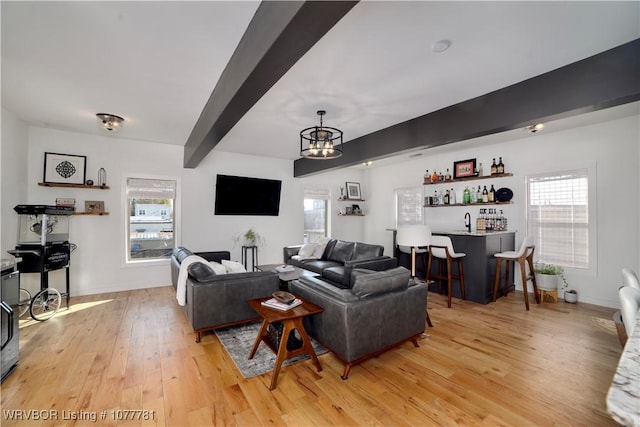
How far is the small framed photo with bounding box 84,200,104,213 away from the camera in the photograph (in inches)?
178

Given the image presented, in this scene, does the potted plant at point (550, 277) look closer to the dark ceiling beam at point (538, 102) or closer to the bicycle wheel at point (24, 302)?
the dark ceiling beam at point (538, 102)

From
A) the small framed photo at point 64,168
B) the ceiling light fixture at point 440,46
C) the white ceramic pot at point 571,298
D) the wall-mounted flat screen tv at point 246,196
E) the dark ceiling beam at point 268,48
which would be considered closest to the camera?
the dark ceiling beam at point 268,48

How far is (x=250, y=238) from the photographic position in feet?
19.3

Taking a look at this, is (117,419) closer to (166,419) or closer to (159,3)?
(166,419)

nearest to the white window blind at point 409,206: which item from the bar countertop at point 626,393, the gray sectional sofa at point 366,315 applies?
the gray sectional sofa at point 366,315

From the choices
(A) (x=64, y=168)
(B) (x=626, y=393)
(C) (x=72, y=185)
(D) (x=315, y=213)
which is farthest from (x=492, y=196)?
(A) (x=64, y=168)

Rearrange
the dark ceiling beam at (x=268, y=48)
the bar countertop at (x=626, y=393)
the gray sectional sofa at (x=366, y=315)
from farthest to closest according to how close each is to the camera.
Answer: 1. the gray sectional sofa at (x=366, y=315)
2. the dark ceiling beam at (x=268, y=48)
3. the bar countertop at (x=626, y=393)

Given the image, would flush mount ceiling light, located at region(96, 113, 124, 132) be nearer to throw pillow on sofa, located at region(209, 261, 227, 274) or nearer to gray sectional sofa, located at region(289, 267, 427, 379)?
throw pillow on sofa, located at region(209, 261, 227, 274)

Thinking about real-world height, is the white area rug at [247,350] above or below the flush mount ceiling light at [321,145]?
below

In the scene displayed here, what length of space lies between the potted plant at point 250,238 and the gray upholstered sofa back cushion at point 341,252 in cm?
162

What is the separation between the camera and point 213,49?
2203mm

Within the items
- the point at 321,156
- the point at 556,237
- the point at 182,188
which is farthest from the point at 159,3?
the point at 556,237

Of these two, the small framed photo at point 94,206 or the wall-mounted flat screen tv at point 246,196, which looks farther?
the wall-mounted flat screen tv at point 246,196

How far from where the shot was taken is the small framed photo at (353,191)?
7.44 metres
